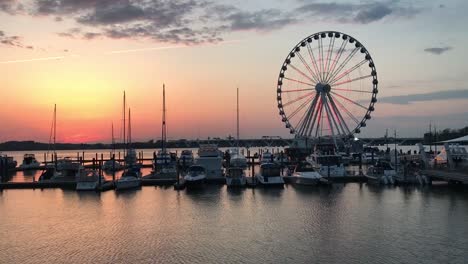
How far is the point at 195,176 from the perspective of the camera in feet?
172

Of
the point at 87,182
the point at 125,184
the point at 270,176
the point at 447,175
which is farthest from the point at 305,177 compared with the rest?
the point at 87,182

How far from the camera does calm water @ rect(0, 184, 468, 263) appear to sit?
26.0 m

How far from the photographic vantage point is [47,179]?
196ft

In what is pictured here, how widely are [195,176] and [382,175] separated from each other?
753 inches

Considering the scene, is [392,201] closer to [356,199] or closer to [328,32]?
[356,199]

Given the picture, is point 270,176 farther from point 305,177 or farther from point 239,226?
point 239,226

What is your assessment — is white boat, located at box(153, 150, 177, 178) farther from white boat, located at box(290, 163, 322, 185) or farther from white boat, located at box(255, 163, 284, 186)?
white boat, located at box(290, 163, 322, 185)

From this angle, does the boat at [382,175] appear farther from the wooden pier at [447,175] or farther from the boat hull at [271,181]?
the boat hull at [271,181]

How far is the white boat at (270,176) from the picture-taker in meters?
52.3

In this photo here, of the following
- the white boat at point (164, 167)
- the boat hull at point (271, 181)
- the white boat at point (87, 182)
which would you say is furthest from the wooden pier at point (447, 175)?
the white boat at point (87, 182)

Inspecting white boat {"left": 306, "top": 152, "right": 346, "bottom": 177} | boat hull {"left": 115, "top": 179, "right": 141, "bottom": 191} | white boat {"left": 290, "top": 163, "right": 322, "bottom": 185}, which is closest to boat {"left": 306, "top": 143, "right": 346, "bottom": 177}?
white boat {"left": 306, "top": 152, "right": 346, "bottom": 177}

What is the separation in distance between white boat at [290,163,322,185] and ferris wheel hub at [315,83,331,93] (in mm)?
19488

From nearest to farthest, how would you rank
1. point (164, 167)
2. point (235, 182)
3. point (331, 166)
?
point (235, 182)
point (331, 166)
point (164, 167)

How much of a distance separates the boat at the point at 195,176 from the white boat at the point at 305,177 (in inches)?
370
